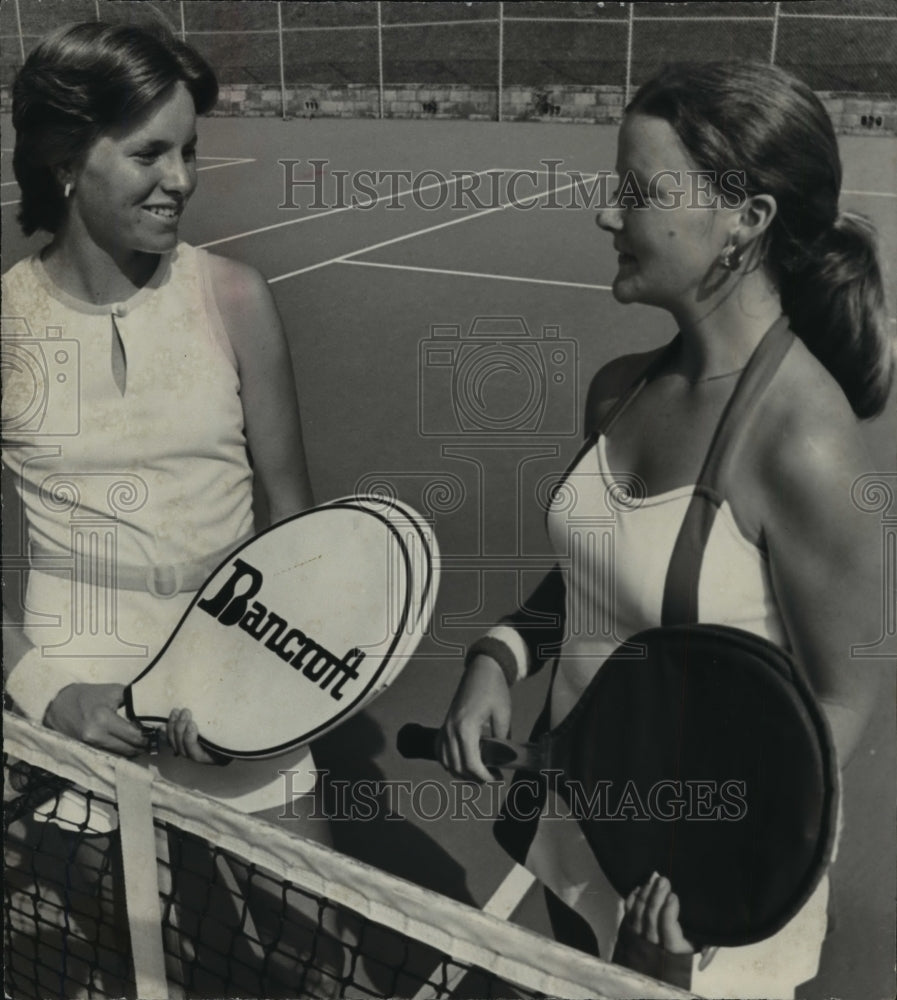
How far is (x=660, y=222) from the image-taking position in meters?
2.19

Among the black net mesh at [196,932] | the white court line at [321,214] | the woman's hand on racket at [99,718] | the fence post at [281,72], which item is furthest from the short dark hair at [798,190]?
the woman's hand on racket at [99,718]

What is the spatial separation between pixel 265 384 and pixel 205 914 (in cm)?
118

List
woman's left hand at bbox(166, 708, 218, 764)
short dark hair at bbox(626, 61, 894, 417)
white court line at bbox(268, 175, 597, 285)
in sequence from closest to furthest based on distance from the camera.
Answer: short dark hair at bbox(626, 61, 894, 417) < white court line at bbox(268, 175, 597, 285) < woman's left hand at bbox(166, 708, 218, 764)

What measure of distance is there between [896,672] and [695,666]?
15.1 inches

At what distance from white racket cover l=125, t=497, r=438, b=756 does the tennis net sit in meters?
0.19

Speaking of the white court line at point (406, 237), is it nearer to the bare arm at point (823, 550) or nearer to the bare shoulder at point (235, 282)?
the bare shoulder at point (235, 282)

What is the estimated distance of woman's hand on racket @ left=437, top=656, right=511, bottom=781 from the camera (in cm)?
249

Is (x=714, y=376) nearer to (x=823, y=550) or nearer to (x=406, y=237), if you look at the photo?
(x=823, y=550)

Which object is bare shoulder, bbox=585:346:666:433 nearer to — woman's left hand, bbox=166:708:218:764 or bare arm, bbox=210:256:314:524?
bare arm, bbox=210:256:314:524

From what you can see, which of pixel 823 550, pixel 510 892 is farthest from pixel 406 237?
pixel 510 892

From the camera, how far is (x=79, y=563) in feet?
8.77

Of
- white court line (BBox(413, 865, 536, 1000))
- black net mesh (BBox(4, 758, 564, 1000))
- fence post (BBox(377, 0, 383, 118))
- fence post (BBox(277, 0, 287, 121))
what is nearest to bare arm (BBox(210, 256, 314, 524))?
fence post (BBox(277, 0, 287, 121))

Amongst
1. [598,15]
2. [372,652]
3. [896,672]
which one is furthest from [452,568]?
[598,15]

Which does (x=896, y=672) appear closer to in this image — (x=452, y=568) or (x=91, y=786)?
(x=452, y=568)
